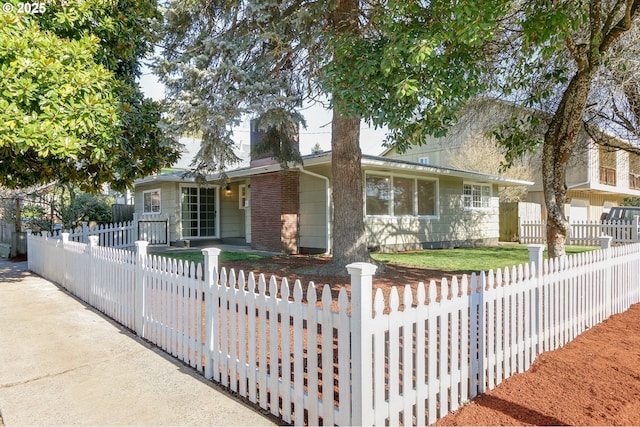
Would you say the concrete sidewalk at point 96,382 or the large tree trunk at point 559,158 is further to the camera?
the large tree trunk at point 559,158

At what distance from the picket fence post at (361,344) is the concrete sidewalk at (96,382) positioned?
2.67 ft

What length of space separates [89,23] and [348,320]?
21.3 ft

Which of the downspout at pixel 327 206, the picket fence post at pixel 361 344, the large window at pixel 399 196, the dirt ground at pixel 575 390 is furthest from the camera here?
the large window at pixel 399 196

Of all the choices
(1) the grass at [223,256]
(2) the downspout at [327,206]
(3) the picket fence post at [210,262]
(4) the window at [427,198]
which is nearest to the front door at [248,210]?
(1) the grass at [223,256]

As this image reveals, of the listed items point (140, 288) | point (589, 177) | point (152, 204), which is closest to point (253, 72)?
point (140, 288)

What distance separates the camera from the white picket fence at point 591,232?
1482cm

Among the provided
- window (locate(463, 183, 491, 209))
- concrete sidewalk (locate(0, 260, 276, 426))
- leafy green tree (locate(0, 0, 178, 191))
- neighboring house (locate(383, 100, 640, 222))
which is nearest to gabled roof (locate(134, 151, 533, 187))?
window (locate(463, 183, 491, 209))

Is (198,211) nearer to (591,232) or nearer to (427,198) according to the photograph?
(427,198)

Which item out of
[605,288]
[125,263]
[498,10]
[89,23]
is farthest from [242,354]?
[89,23]

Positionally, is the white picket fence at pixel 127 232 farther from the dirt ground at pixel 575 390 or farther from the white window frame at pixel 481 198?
the white window frame at pixel 481 198

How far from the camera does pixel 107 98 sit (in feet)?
20.0

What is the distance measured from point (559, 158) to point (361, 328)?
→ 5.07 meters

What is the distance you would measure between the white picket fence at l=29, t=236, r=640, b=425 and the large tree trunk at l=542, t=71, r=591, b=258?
74cm

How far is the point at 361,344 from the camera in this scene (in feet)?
8.15
